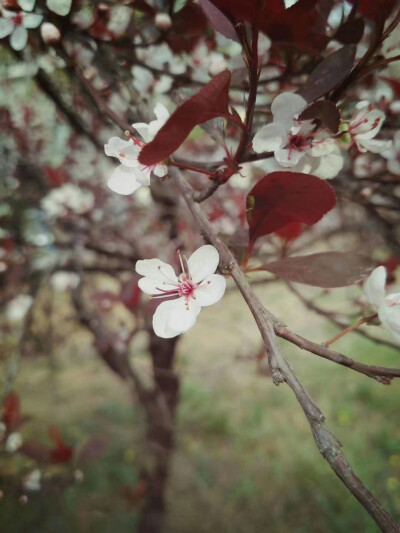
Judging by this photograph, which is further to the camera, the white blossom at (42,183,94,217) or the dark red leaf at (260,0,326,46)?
the white blossom at (42,183,94,217)

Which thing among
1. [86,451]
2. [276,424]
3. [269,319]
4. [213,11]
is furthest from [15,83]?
[276,424]

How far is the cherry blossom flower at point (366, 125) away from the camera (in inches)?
17.9

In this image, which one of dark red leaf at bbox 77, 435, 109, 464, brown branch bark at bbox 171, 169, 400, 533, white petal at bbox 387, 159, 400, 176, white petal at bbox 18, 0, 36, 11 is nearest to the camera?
brown branch bark at bbox 171, 169, 400, 533

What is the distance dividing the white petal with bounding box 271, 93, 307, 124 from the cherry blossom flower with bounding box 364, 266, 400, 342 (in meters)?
0.16

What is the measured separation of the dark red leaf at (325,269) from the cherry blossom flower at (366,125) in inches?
5.1

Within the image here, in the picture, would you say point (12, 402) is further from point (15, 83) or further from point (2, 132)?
point (2, 132)

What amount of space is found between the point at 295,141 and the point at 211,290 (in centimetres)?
17

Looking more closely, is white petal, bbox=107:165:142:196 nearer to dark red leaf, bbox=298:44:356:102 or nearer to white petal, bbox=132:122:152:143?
white petal, bbox=132:122:152:143

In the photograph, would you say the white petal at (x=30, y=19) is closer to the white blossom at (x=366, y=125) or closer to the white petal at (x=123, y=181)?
the white petal at (x=123, y=181)

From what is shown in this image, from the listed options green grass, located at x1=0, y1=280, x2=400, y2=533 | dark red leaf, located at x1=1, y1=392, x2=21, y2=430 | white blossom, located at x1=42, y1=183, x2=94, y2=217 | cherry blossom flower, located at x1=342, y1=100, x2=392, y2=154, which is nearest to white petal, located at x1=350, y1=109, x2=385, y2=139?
cherry blossom flower, located at x1=342, y1=100, x2=392, y2=154

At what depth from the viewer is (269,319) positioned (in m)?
0.34

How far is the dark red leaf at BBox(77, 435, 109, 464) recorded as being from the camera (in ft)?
3.97

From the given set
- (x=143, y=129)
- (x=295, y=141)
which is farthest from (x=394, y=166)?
(x=143, y=129)

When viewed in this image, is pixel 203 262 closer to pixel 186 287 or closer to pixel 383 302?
pixel 186 287
